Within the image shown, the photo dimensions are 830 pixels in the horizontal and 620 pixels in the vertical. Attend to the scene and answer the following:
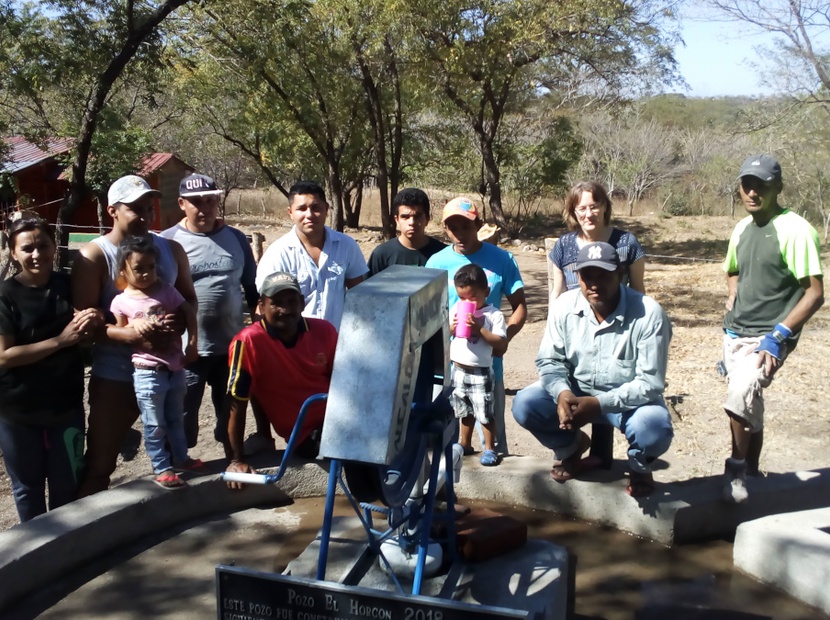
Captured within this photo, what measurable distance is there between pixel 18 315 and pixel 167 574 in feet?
4.07

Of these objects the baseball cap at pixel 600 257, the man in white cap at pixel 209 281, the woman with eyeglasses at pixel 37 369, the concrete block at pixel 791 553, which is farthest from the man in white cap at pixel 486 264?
the woman with eyeglasses at pixel 37 369

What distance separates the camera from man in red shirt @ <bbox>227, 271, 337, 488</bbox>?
12.0 ft

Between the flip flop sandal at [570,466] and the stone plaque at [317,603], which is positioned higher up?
the stone plaque at [317,603]

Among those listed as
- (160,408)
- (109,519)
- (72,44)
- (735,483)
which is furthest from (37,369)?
(72,44)

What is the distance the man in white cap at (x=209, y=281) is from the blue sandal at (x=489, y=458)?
4.53ft

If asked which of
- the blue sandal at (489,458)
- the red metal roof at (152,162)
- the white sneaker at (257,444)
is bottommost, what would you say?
the blue sandal at (489,458)

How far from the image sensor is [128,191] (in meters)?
3.84

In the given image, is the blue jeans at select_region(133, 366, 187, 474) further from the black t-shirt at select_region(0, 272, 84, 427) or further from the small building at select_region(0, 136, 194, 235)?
the small building at select_region(0, 136, 194, 235)

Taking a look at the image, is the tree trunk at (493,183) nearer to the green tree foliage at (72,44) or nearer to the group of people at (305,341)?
the green tree foliage at (72,44)

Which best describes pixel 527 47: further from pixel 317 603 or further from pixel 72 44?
pixel 317 603

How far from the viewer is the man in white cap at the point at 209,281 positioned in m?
4.35

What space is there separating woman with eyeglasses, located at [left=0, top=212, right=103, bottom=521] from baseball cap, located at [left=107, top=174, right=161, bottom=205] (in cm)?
37

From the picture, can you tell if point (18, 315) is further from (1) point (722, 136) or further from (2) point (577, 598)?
(1) point (722, 136)

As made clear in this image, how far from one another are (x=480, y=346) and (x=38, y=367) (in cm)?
208
